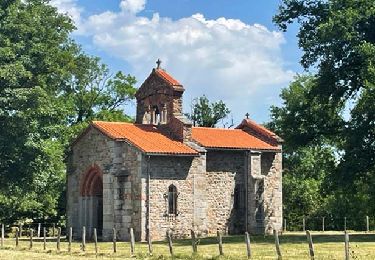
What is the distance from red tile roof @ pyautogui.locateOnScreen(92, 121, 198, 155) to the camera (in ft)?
128

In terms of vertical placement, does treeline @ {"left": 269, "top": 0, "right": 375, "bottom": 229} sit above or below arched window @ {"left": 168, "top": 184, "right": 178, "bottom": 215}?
above

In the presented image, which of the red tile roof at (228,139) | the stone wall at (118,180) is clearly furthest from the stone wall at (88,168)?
the red tile roof at (228,139)

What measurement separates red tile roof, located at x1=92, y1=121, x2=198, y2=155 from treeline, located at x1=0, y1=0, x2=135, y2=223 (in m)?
5.59

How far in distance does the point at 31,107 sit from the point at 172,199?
11.9 metres

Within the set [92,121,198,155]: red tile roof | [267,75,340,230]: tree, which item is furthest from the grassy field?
[267,75,340,230]: tree

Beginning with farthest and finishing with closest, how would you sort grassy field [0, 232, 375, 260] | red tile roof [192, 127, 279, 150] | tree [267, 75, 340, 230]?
tree [267, 75, 340, 230]
red tile roof [192, 127, 279, 150]
grassy field [0, 232, 375, 260]

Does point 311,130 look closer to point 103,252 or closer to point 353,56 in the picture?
point 353,56

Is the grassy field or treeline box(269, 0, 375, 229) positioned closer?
the grassy field

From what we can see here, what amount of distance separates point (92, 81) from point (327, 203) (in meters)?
25.3

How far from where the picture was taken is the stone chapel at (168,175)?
38938 mm

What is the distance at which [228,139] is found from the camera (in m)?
44.7

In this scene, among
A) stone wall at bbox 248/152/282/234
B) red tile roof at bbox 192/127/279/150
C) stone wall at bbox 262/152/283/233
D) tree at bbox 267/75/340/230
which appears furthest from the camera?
tree at bbox 267/75/340/230

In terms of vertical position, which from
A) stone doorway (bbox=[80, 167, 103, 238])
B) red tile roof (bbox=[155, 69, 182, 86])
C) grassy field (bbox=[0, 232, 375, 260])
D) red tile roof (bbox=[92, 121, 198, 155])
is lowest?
grassy field (bbox=[0, 232, 375, 260])

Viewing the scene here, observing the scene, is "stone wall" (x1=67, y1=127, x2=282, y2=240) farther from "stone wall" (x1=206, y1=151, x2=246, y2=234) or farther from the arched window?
the arched window
